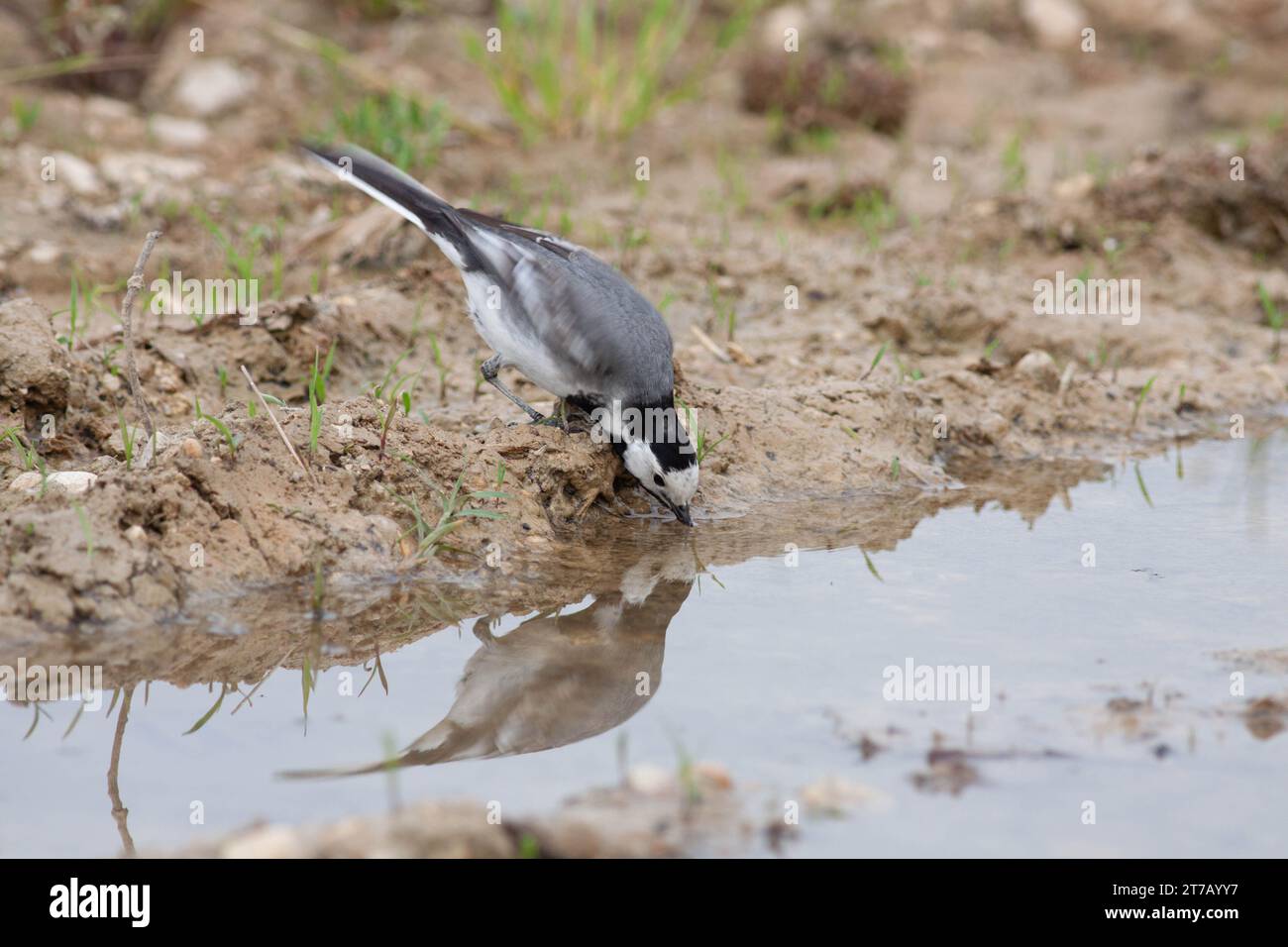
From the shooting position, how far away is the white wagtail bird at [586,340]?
17.4 ft

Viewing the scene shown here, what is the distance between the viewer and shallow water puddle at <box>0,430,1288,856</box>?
3.37 meters

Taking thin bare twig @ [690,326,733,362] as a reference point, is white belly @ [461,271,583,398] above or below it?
below

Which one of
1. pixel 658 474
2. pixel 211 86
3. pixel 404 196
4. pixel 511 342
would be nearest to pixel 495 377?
pixel 511 342

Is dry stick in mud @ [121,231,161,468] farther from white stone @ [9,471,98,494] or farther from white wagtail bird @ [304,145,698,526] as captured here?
white wagtail bird @ [304,145,698,526]

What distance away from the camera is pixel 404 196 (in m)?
6.12

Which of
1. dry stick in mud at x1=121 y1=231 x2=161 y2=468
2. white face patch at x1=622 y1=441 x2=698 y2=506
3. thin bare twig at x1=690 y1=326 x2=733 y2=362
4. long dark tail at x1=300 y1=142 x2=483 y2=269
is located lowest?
white face patch at x1=622 y1=441 x2=698 y2=506

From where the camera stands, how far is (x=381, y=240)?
771cm

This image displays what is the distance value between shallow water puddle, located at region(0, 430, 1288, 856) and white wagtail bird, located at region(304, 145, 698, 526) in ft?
1.36

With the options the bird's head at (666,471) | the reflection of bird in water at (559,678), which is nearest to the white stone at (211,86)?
the bird's head at (666,471)

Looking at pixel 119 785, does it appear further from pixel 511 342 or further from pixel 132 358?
pixel 511 342

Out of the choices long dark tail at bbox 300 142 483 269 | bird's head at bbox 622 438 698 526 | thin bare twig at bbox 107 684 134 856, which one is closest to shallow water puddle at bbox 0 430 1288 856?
thin bare twig at bbox 107 684 134 856

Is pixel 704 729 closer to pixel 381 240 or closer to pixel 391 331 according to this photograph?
pixel 391 331
